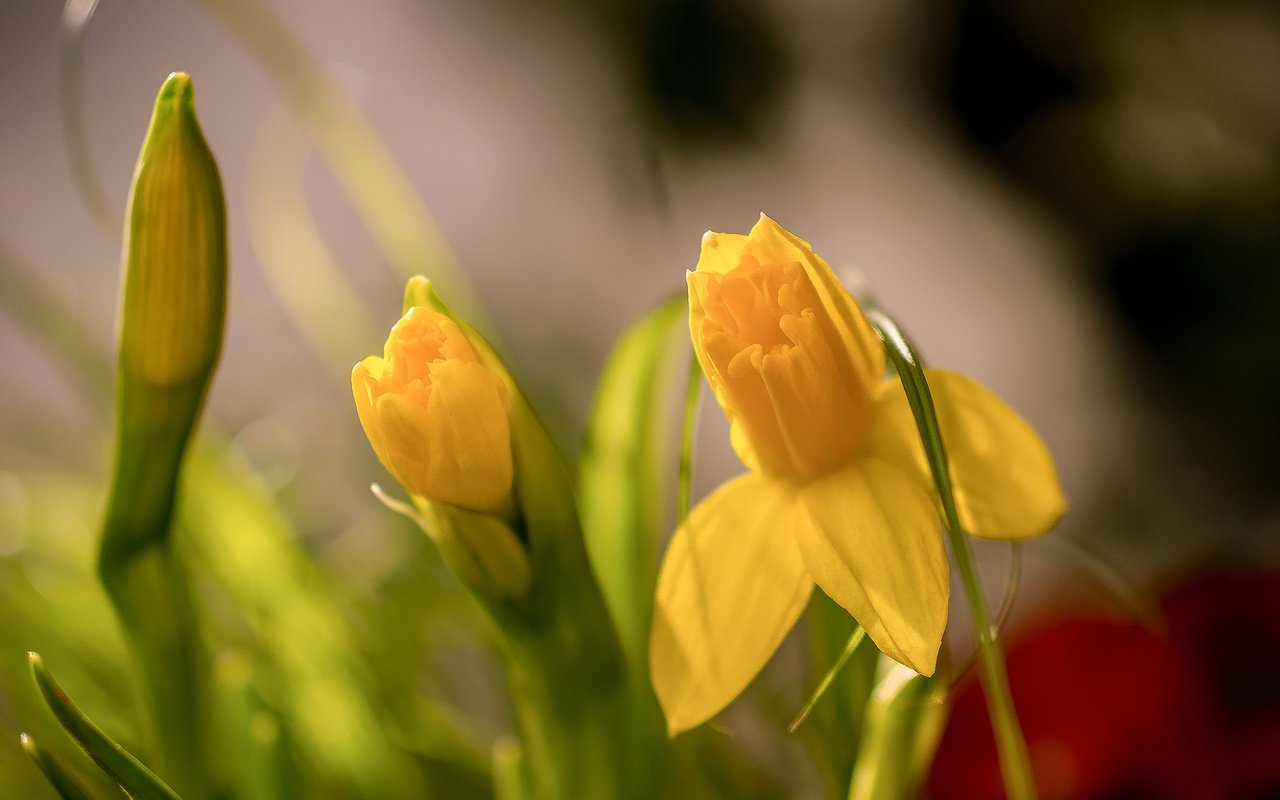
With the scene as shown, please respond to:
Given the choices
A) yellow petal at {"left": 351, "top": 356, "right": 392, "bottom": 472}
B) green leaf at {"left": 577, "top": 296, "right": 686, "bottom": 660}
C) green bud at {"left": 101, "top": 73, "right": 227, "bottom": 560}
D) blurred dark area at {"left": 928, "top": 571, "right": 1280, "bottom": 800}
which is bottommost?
blurred dark area at {"left": 928, "top": 571, "right": 1280, "bottom": 800}

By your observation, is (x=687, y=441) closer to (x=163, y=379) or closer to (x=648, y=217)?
(x=163, y=379)

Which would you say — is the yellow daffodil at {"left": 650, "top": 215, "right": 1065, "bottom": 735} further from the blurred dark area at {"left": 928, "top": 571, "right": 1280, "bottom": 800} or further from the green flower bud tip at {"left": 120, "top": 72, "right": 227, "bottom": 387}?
the blurred dark area at {"left": 928, "top": 571, "right": 1280, "bottom": 800}

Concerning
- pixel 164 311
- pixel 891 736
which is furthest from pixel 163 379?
pixel 891 736

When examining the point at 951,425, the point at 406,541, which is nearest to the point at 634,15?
the point at 406,541

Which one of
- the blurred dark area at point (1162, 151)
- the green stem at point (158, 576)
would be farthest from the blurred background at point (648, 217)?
the green stem at point (158, 576)

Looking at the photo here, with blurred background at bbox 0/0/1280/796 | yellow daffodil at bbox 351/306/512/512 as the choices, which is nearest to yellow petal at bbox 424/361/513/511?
yellow daffodil at bbox 351/306/512/512

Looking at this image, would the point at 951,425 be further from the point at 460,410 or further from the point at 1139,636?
the point at 1139,636

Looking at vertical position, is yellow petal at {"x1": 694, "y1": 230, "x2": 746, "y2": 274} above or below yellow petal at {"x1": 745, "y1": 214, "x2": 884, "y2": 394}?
above
